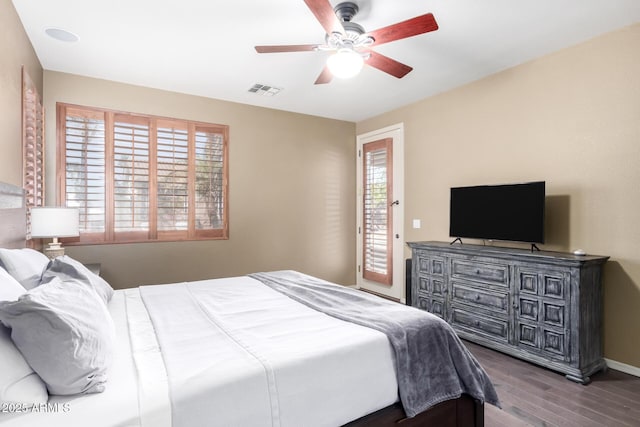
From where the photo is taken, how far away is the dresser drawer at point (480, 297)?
9.99 ft

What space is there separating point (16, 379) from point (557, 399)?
2987mm

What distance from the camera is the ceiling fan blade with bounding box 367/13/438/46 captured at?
2023mm

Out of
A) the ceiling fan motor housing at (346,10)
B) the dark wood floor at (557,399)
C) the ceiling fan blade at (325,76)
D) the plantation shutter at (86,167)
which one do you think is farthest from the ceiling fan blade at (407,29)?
the plantation shutter at (86,167)

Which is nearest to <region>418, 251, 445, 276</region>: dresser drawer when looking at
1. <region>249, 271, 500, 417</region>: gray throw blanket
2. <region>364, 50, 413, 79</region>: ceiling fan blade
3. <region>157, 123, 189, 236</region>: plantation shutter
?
<region>249, 271, 500, 417</region>: gray throw blanket

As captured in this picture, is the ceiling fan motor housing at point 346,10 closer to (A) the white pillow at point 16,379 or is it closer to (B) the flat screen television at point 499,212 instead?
(B) the flat screen television at point 499,212

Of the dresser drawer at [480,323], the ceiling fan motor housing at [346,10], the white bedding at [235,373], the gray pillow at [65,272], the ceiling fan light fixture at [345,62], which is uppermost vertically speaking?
the ceiling fan motor housing at [346,10]

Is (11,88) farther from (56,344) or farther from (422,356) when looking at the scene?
(422,356)

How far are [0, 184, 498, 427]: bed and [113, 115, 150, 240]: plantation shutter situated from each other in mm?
1598

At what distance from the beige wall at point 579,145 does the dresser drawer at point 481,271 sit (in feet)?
1.87

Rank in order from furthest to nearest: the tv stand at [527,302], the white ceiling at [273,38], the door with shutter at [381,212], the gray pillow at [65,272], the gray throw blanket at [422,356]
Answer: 1. the door with shutter at [381,212]
2. the tv stand at [527,302]
3. the white ceiling at [273,38]
4. the gray pillow at [65,272]
5. the gray throw blanket at [422,356]

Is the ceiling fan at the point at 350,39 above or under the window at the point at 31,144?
above

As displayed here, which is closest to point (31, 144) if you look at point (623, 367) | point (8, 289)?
point (8, 289)

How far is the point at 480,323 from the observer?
324 cm

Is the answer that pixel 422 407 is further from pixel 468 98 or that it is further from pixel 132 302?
pixel 468 98
